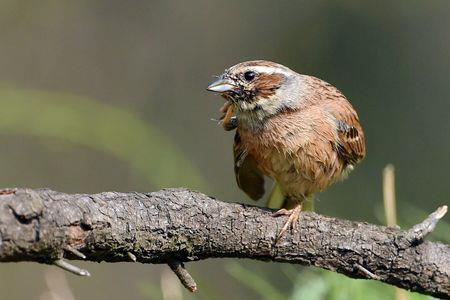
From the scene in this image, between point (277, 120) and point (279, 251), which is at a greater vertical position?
point (277, 120)

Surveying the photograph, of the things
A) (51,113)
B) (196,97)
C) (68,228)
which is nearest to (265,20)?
(196,97)

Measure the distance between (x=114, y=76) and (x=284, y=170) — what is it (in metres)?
5.10

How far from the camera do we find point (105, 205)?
3102 mm

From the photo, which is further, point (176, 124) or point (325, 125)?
point (176, 124)

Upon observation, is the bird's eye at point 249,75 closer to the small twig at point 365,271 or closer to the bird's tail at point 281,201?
the bird's tail at point 281,201

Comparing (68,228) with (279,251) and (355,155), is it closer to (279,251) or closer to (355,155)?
(279,251)

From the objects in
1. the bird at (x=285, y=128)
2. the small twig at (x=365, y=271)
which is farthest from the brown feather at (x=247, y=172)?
the small twig at (x=365, y=271)

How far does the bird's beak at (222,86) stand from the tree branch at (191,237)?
0.61 metres

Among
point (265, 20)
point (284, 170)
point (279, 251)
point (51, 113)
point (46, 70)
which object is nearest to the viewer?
point (279, 251)

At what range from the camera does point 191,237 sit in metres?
3.29

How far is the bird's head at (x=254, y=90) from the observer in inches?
164

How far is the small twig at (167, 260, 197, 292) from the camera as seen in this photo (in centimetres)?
320

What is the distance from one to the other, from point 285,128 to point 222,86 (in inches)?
11.6

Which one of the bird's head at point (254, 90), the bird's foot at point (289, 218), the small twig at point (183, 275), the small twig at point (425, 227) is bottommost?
the small twig at point (183, 275)
